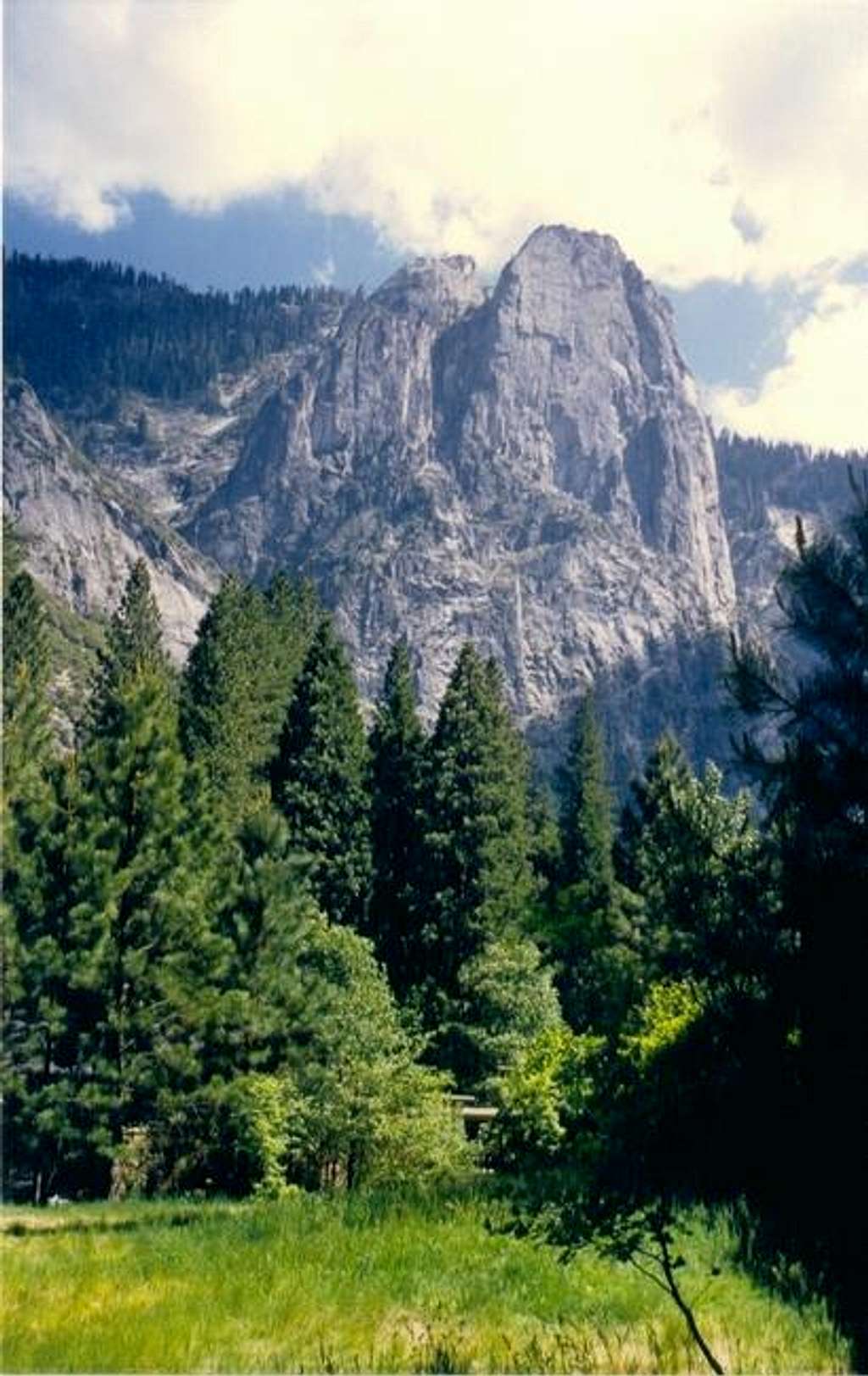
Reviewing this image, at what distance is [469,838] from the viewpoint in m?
37.2

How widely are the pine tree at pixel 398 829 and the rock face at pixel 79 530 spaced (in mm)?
118343

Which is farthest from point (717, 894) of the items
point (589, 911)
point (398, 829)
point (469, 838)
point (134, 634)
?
point (134, 634)

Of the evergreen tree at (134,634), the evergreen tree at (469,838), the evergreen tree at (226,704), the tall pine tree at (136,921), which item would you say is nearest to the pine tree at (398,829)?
the evergreen tree at (469,838)

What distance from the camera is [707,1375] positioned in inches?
306

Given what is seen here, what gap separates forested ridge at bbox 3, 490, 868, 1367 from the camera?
24.5 feet

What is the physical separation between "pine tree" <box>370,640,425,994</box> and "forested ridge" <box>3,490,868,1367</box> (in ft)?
0.38

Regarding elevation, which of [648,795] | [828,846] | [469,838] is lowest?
[828,846]

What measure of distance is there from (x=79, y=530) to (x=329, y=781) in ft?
474

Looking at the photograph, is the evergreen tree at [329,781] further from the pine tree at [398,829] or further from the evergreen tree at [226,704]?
the evergreen tree at [226,704]

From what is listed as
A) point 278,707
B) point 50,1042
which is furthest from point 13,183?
point 278,707

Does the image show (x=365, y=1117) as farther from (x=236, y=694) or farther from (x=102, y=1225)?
(x=236, y=694)

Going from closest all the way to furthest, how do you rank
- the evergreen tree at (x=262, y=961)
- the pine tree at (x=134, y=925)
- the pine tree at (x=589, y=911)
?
the pine tree at (x=134, y=925)
the evergreen tree at (x=262, y=961)
the pine tree at (x=589, y=911)

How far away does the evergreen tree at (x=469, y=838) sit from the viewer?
A: 35.8 m

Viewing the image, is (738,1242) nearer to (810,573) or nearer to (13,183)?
(810,573)
